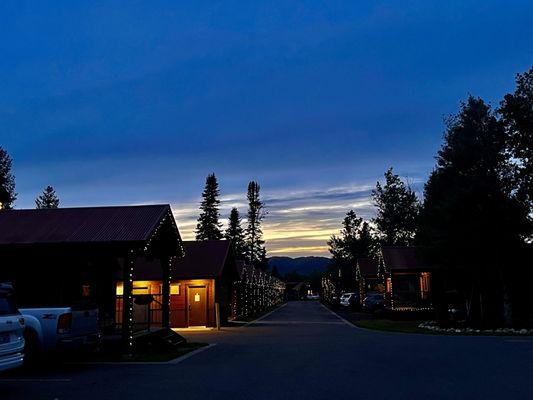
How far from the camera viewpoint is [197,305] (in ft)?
108

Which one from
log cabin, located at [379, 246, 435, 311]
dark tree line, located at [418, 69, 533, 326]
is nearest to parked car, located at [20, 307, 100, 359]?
dark tree line, located at [418, 69, 533, 326]

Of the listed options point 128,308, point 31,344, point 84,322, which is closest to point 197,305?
point 128,308

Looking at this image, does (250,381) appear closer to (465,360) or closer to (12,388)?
(12,388)

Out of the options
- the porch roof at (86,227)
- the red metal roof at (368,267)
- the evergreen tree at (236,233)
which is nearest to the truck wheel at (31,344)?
the porch roof at (86,227)

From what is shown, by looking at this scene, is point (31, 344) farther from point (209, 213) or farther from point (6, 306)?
point (209, 213)

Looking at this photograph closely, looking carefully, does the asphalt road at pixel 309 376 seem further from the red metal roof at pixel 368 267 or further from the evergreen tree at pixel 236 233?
the evergreen tree at pixel 236 233

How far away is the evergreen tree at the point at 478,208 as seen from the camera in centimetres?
2466

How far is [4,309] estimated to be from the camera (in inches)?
371

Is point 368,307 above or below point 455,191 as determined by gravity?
below

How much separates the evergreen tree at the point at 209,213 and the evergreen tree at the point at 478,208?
68922 millimetres

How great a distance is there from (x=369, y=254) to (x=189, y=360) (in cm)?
7110

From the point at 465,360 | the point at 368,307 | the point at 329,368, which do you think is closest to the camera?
the point at 329,368

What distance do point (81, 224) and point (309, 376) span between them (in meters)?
9.37

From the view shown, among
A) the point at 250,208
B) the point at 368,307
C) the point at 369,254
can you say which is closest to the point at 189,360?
the point at 368,307
